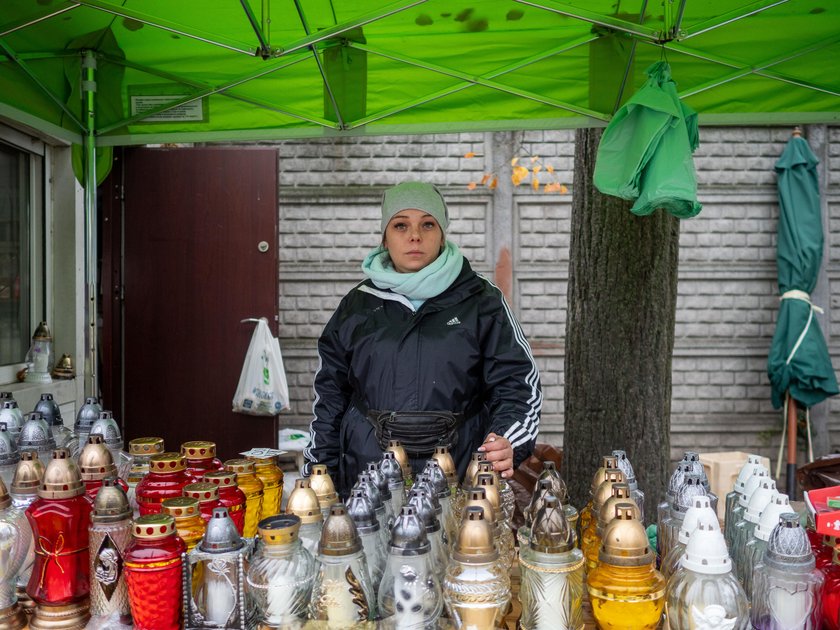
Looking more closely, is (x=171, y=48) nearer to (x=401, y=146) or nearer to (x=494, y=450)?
(x=494, y=450)

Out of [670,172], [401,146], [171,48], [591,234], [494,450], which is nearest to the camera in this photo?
[494,450]

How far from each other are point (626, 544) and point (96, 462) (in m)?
1.06

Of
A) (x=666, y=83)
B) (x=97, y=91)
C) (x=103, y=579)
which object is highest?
(x=97, y=91)

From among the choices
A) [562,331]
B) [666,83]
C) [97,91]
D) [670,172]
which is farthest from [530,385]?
[562,331]

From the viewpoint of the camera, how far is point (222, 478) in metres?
1.46

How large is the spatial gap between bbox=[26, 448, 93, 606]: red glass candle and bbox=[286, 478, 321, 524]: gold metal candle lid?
0.40 m

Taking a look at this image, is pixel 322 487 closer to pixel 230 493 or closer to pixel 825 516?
pixel 230 493

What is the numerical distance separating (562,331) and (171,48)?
3.95m

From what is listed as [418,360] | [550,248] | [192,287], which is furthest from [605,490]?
[550,248]

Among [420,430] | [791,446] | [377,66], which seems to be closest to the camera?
[420,430]

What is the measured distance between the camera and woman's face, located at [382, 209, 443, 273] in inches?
98.3

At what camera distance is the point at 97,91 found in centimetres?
321

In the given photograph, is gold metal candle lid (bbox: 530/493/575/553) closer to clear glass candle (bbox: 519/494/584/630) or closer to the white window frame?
clear glass candle (bbox: 519/494/584/630)

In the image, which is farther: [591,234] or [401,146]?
[401,146]
